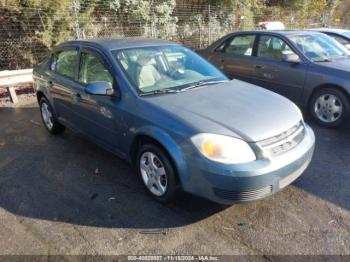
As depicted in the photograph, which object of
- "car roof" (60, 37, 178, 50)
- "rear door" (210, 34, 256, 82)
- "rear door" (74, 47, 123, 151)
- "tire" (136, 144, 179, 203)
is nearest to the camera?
"tire" (136, 144, 179, 203)

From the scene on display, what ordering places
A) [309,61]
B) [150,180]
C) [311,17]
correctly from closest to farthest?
[150,180] → [309,61] → [311,17]

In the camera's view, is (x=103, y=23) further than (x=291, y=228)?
Yes

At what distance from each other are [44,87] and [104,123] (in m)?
1.92

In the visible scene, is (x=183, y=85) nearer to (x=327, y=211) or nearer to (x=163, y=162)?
(x=163, y=162)

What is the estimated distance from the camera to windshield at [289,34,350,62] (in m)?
5.46

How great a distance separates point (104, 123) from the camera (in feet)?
12.0

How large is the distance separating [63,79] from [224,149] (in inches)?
110

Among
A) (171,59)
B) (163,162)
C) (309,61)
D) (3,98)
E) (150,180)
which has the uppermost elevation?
(171,59)

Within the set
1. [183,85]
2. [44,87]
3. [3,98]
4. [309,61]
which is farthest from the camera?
[3,98]

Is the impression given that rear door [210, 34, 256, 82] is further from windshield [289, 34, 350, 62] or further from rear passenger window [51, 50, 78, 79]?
rear passenger window [51, 50, 78, 79]

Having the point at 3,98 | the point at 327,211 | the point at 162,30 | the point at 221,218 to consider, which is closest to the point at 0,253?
the point at 221,218

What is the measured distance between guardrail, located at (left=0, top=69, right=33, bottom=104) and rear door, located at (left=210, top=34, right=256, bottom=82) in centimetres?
455

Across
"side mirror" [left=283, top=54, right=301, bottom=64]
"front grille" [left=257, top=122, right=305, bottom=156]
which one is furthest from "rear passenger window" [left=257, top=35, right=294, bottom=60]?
"front grille" [left=257, top=122, right=305, bottom=156]

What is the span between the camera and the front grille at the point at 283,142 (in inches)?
105
